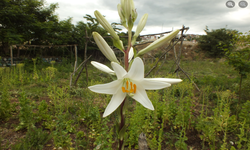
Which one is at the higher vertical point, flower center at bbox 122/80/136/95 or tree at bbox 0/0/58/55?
tree at bbox 0/0/58/55

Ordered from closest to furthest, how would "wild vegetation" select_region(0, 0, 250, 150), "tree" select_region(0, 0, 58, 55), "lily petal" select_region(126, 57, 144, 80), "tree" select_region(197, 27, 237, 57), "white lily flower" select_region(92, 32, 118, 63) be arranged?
1. "lily petal" select_region(126, 57, 144, 80)
2. "white lily flower" select_region(92, 32, 118, 63)
3. "wild vegetation" select_region(0, 0, 250, 150)
4. "tree" select_region(0, 0, 58, 55)
5. "tree" select_region(197, 27, 237, 57)

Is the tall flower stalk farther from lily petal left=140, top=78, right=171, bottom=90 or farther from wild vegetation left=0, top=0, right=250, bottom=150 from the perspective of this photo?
wild vegetation left=0, top=0, right=250, bottom=150

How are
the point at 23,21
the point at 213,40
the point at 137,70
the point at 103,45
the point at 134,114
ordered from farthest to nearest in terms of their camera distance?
the point at 213,40 → the point at 23,21 → the point at 134,114 → the point at 103,45 → the point at 137,70

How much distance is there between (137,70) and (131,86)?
126mm

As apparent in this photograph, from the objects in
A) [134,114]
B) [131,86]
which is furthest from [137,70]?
[134,114]

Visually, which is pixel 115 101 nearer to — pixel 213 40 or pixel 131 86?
pixel 131 86

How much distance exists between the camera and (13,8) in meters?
9.75

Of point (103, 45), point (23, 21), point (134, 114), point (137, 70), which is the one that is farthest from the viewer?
point (23, 21)

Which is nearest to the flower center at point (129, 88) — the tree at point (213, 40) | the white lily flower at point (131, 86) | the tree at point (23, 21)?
the white lily flower at point (131, 86)

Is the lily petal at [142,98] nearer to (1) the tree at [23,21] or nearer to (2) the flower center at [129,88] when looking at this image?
(2) the flower center at [129,88]

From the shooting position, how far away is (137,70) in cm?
90

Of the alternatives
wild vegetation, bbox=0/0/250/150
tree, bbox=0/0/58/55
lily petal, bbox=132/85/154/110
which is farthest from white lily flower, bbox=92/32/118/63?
tree, bbox=0/0/58/55

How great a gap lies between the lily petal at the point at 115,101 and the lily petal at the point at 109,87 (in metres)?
0.03

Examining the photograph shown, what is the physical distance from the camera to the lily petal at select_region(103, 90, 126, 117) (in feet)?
2.94
